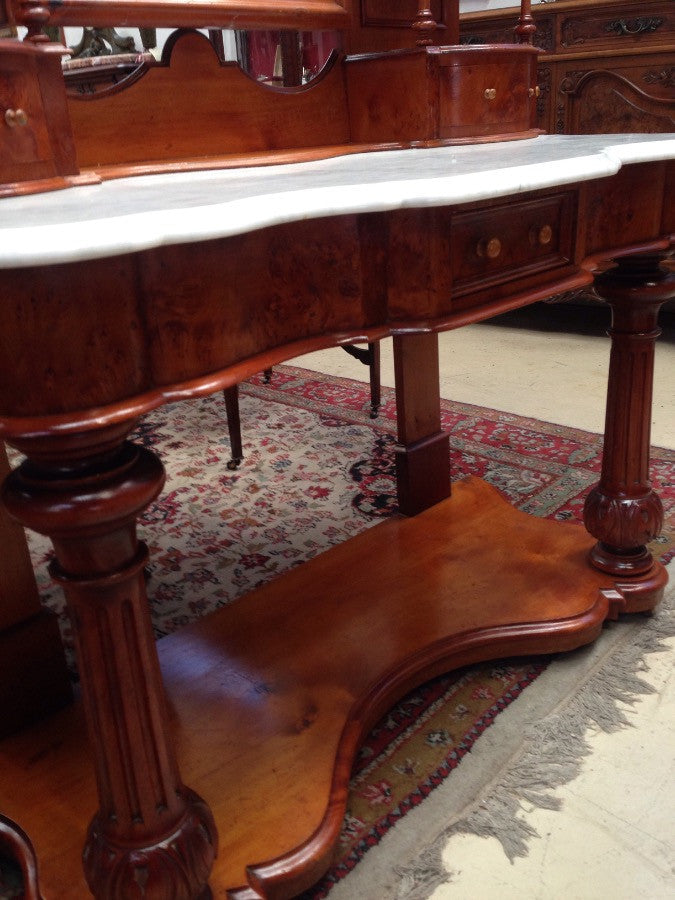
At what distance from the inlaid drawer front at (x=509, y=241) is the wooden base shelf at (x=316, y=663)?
62 cm

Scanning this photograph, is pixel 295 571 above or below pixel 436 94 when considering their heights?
below

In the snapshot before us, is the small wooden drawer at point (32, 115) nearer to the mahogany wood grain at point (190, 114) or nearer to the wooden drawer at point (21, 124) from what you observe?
the wooden drawer at point (21, 124)

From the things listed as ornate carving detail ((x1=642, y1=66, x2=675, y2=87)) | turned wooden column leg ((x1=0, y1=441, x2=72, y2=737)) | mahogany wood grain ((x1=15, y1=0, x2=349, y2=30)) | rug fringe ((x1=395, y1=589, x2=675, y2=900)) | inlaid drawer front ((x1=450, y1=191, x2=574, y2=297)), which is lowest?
rug fringe ((x1=395, y1=589, x2=675, y2=900))

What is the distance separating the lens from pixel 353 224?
80cm

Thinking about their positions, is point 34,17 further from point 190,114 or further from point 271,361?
point 271,361

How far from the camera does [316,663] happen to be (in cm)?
127

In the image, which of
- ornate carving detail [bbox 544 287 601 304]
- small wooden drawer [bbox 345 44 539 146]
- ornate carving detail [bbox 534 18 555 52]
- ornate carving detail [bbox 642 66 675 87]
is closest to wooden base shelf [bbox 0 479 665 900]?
small wooden drawer [bbox 345 44 539 146]

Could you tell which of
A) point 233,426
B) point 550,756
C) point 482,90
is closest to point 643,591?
point 550,756

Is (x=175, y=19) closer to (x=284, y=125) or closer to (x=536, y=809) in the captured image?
(x=284, y=125)

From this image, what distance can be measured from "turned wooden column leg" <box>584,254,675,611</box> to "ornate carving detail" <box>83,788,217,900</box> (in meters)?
0.89

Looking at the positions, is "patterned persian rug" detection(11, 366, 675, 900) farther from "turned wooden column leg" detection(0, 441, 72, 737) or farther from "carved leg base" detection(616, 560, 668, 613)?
"turned wooden column leg" detection(0, 441, 72, 737)

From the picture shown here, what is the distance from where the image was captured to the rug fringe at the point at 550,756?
1.02 m

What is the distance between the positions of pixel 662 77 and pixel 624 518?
6.71 ft

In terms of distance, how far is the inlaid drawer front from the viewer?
0.87 meters
